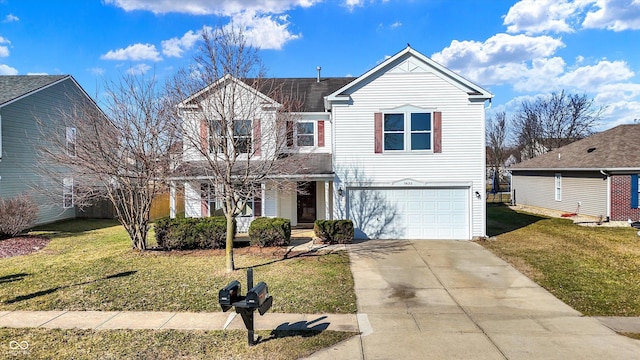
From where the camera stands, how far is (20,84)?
704 inches

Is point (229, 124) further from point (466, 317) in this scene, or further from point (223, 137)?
point (466, 317)

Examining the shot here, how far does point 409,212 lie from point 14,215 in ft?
51.3

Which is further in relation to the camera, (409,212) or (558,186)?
(558,186)

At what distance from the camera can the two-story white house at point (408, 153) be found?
44.3 feet

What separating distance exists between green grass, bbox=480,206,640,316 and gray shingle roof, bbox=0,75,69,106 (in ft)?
70.3

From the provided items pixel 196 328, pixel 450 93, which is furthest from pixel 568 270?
pixel 196 328

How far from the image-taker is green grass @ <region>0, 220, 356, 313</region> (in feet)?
23.0

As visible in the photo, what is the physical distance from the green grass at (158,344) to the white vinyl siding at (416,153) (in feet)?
29.0

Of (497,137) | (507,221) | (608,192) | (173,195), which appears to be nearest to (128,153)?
(173,195)

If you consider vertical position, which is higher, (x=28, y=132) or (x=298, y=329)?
(x=28, y=132)

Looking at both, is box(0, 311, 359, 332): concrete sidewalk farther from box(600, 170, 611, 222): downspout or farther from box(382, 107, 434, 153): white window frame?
box(600, 170, 611, 222): downspout

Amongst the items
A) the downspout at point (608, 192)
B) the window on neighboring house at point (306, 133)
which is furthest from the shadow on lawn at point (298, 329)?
the downspout at point (608, 192)

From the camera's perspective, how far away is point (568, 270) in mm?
9320

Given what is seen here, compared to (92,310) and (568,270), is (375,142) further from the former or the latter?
(92,310)
